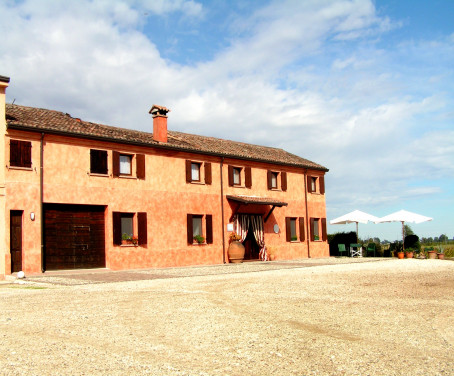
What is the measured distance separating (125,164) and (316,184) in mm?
12816

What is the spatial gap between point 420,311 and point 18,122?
14.1 meters

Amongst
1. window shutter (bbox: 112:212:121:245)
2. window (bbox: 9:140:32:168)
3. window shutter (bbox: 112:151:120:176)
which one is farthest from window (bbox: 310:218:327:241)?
window (bbox: 9:140:32:168)

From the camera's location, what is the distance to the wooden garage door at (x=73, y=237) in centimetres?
1738

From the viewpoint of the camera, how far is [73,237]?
59.2ft

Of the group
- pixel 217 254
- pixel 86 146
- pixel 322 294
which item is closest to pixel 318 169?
pixel 217 254

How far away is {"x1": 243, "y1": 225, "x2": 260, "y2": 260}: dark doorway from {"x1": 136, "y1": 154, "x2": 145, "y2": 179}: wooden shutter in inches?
273

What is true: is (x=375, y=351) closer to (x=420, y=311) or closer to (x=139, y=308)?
(x=420, y=311)

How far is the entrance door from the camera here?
16.4 m

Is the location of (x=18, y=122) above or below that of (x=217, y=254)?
above

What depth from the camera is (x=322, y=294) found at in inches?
385

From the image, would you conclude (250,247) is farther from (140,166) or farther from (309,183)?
(140,166)

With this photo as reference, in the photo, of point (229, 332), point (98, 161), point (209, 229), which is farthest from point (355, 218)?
point (229, 332)

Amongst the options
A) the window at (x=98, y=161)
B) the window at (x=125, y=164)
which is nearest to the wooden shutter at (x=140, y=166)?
the window at (x=125, y=164)

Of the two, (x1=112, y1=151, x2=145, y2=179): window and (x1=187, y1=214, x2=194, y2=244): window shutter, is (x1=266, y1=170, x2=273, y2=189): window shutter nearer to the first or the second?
(x1=187, y1=214, x2=194, y2=244): window shutter
